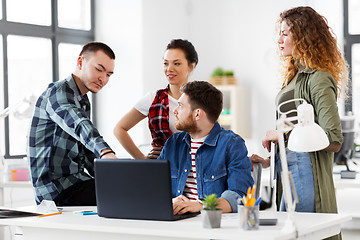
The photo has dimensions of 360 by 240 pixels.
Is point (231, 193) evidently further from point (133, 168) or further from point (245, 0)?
point (245, 0)

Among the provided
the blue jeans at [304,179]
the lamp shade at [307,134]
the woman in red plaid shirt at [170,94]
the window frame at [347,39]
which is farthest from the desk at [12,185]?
the window frame at [347,39]

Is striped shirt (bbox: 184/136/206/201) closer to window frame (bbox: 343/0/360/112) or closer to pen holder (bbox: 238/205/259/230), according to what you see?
pen holder (bbox: 238/205/259/230)

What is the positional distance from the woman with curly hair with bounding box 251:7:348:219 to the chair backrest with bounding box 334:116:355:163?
6.77 ft

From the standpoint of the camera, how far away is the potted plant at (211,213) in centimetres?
201

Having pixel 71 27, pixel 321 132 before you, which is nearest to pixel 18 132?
pixel 71 27

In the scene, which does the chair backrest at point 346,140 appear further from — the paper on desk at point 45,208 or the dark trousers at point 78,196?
the paper on desk at point 45,208

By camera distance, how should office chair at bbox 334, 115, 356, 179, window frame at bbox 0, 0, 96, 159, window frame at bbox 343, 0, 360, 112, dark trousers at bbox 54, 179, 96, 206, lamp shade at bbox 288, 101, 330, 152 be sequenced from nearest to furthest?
1. lamp shade at bbox 288, 101, 330, 152
2. dark trousers at bbox 54, 179, 96, 206
3. office chair at bbox 334, 115, 356, 179
4. window frame at bbox 0, 0, 96, 159
5. window frame at bbox 343, 0, 360, 112

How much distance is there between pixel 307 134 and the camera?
2080 millimetres

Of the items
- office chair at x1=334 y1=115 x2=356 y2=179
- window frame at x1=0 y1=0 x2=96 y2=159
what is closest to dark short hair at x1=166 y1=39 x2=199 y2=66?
office chair at x1=334 y1=115 x2=356 y2=179

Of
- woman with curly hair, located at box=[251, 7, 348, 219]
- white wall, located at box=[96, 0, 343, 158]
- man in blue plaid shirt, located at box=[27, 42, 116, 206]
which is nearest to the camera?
woman with curly hair, located at box=[251, 7, 348, 219]

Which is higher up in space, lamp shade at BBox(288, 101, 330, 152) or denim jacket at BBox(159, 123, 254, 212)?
lamp shade at BBox(288, 101, 330, 152)

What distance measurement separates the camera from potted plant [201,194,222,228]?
201 cm

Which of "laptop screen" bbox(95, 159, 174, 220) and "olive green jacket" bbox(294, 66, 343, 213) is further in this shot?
"olive green jacket" bbox(294, 66, 343, 213)

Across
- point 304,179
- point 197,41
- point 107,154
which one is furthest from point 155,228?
point 197,41
